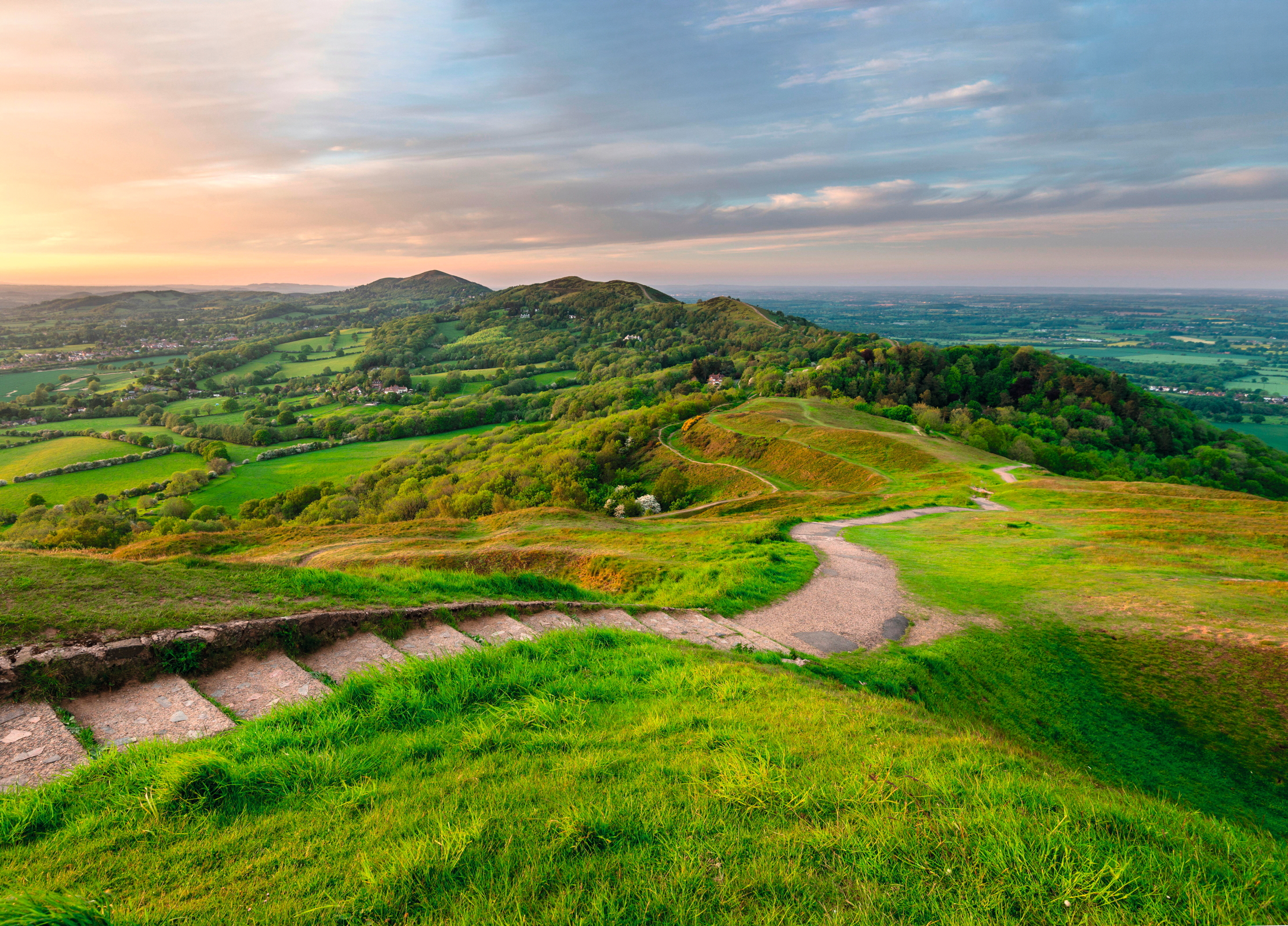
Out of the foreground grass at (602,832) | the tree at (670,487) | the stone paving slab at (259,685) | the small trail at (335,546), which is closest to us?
the foreground grass at (602,832)

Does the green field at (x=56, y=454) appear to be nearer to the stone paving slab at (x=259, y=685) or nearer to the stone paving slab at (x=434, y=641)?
the stone paving slab at (x=259, y=685)

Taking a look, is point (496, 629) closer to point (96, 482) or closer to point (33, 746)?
point (33, 746)

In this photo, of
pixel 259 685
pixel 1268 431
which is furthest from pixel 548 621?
pixel 1268 431

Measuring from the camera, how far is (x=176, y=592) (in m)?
9.22

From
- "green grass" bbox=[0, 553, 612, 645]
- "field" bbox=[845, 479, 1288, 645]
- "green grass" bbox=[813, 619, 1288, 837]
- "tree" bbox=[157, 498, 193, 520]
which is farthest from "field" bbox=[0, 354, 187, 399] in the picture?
"green grass" bbox=[813, 619, 1288, 837]

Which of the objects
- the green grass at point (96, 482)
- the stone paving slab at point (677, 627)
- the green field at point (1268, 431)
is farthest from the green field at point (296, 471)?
the green field at point (1268, 431)

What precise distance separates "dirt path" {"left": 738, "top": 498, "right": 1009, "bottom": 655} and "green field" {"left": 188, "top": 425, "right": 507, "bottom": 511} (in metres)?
86.4

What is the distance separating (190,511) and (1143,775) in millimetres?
92985

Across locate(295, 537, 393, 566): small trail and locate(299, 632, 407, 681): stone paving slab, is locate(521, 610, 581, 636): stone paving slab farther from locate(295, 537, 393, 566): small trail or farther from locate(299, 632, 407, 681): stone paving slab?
locate(295, 537, 393, 566): small trail

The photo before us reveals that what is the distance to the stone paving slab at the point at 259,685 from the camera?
6.95 meters

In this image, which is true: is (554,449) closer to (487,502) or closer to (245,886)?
(487,502)

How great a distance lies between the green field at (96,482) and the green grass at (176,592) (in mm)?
93757

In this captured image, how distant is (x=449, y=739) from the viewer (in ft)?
18.3

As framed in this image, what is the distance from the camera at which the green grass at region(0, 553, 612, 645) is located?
7.61m
